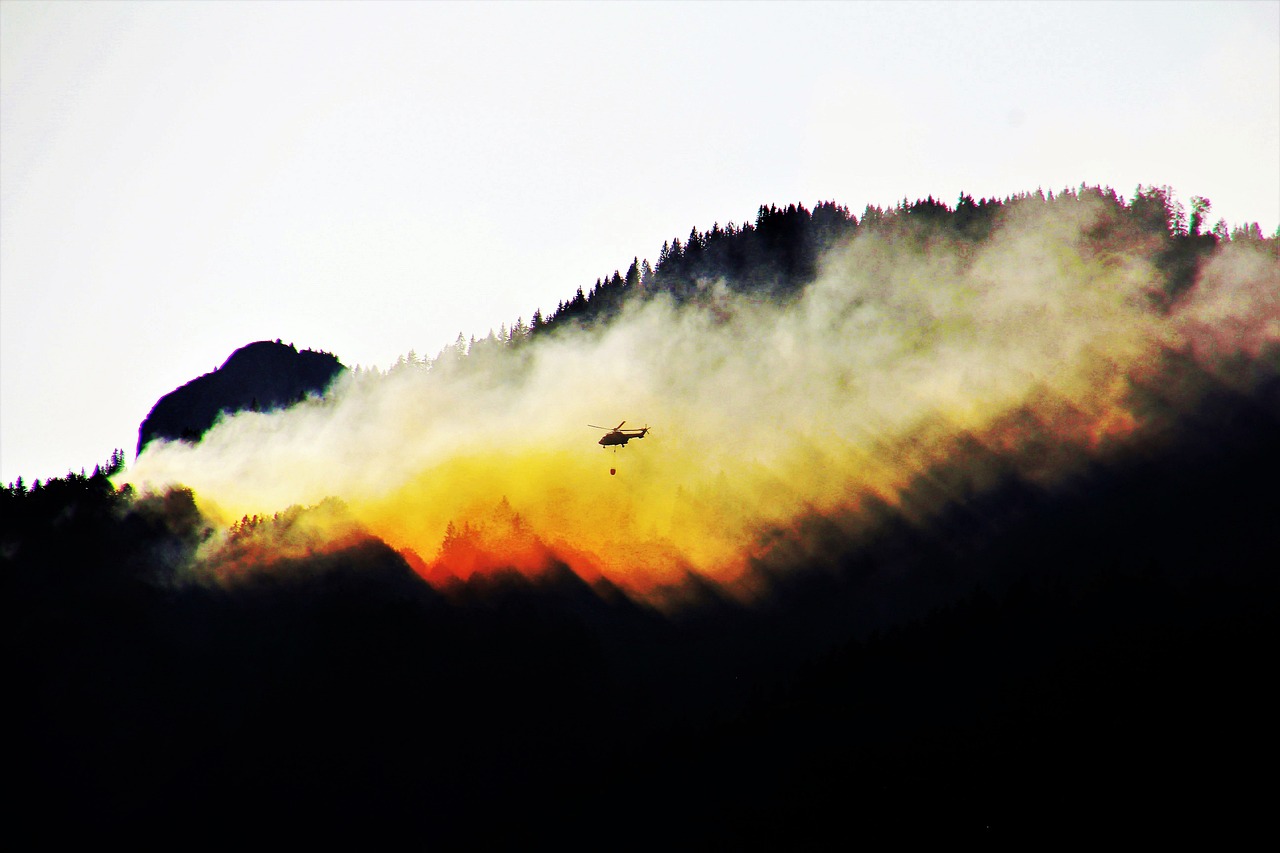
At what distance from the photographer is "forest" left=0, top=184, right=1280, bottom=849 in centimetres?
11300

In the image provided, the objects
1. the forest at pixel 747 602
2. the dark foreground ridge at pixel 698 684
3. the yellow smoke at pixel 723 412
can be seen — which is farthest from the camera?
the yellow smoke at pixel 723 412

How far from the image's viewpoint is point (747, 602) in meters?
145

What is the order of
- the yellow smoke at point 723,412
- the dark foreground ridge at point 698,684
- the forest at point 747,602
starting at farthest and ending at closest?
the yellow smoke at point 723,412, the forest at point 747,602, the dark foreground ridge at point 698,684

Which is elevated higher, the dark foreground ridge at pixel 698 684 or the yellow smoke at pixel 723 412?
the yellow smoke at pixel 723 412

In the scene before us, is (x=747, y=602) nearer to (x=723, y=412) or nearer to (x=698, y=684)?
(x=698, y=684)

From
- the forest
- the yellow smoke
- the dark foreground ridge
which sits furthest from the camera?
the yellow smoke

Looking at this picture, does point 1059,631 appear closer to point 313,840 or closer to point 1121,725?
point 1121,725

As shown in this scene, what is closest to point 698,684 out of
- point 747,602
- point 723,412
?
point 747,602

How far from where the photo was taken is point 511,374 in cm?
18650

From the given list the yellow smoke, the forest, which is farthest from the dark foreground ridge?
the yellow smoke

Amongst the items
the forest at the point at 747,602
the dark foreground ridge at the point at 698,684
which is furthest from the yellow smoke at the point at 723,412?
the dark foreground ridge at the point at 698,684

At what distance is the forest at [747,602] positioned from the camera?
11300 centimetres

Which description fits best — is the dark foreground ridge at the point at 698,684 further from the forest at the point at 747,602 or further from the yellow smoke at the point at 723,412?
the yellow smoke at the point at 723,412

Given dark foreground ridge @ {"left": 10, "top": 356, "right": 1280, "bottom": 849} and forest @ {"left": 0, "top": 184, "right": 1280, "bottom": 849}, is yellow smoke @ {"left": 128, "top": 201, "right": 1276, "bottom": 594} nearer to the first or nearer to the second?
forest @ {"left": 0, "top": 184, "right": 1280, "bottom": 849}
